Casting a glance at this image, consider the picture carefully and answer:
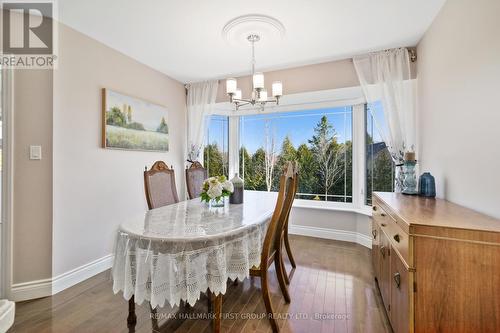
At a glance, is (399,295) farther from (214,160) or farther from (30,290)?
(214,160)

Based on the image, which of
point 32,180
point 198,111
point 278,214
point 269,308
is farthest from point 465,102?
point 32,180

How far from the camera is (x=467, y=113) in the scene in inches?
61.8

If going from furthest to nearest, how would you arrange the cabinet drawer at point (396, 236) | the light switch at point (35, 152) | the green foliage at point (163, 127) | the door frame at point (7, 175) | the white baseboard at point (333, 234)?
1. the green foliage at point (163, 127)
2. the white baseboard at point (333, 234)
3. the light switch at point (35, 152)
4. the door frame at point (7, 175)
5. the cabinet drawer at point (396, 236)

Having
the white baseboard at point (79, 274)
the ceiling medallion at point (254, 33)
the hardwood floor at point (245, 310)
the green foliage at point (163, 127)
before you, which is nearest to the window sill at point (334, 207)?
the hardwood floor at point (245, 310)

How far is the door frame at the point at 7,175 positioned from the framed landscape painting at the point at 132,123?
0.74 meters

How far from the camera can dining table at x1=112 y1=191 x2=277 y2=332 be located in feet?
4.32

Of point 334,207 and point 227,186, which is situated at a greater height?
point 227,186

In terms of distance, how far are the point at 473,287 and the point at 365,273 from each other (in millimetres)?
1545

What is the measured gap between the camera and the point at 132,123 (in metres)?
2.90

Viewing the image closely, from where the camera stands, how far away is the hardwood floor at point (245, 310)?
168 cm

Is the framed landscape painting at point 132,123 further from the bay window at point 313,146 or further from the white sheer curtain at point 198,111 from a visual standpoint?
the bay window at point 313,146

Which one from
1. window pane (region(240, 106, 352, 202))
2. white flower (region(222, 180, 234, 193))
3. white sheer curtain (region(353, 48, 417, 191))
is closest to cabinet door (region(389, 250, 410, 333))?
white flower (region(222, 180, 234, 193))

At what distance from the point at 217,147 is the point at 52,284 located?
2847 mm

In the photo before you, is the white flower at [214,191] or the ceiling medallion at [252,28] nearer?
the white flower at [214,191]
